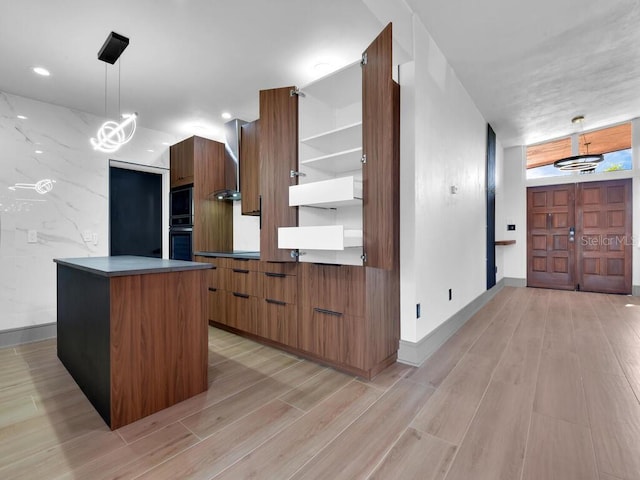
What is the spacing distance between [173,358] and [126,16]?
2331mm

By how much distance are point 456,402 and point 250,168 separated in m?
2.88

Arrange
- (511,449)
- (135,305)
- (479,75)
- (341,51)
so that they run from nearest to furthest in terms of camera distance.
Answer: (511,449), (135,305), (341,51), (479,75)

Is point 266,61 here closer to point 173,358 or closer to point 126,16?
point 126,16

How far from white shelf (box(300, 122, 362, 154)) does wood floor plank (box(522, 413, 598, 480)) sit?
6.89 feet

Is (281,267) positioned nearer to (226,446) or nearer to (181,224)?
(226,446)

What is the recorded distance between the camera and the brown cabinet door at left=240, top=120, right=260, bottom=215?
3297mm

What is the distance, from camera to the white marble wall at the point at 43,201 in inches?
122

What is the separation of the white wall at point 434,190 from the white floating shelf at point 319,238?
1.90 ft

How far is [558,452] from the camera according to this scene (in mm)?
1409

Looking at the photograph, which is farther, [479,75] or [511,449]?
[479,75]

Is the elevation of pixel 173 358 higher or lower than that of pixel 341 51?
lower

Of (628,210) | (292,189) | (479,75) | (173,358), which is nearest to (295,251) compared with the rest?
(292,189)

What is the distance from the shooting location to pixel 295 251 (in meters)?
2.40

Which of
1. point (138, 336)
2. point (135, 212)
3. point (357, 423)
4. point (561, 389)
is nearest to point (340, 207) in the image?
point (357, 423)
